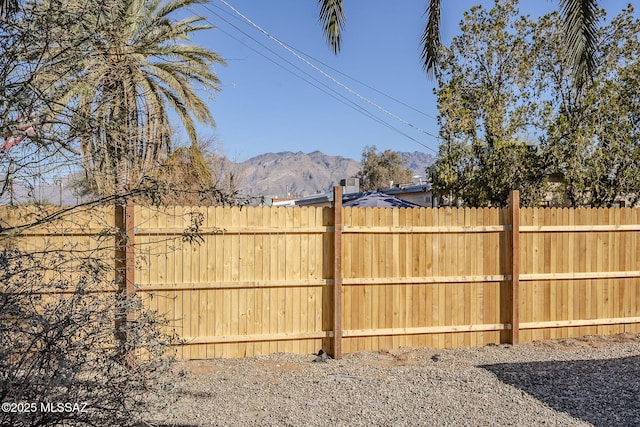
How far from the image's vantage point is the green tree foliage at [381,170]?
40844 mm

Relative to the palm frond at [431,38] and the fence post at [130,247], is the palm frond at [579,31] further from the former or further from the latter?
the fence post at [130,247]

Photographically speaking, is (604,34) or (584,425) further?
(604,34)

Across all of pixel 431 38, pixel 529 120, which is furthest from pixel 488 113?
pixel 431 38

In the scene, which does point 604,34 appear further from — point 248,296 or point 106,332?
point 106,332

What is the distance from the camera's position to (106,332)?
3387 millimetres

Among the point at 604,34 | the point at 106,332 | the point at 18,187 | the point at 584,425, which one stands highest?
the point at 604,34

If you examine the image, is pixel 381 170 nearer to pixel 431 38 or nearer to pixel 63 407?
pixel 431 38

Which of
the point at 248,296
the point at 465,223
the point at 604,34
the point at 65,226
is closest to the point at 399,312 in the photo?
the point at 465,223

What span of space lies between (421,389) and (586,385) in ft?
5.74

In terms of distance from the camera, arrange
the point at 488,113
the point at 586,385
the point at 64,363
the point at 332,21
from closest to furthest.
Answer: the point at 64,363, the point at 586,385, the point at 332,21, the point at 488,113

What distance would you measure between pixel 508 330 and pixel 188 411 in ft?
15.0

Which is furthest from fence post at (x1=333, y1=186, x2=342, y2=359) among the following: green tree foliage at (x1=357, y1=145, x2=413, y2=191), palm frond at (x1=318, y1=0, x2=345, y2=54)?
green tree foliage at (x1=357, y1=145, x2=413, y2=191)

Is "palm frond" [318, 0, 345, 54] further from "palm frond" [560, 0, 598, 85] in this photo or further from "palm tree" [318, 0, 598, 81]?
"palm frond" [560, 0, 598, 85]

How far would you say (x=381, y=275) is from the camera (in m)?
6.94
